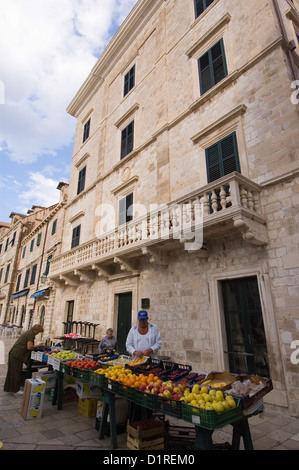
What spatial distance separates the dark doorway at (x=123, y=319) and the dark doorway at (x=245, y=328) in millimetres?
4326

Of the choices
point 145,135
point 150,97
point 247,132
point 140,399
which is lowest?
point 140,399

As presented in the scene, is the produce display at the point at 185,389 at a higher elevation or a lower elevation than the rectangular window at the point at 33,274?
lower

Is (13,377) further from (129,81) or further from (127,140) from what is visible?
(129,81)

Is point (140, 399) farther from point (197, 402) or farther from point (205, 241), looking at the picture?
point (205, 241)

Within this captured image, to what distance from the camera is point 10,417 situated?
4668 mm

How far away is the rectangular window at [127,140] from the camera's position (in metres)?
12.3

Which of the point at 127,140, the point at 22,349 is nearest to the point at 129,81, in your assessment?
the point at 127,140

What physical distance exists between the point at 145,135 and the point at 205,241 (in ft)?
20.6

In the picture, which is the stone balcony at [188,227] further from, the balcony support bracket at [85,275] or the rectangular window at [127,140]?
the rectangular window at [127,140]

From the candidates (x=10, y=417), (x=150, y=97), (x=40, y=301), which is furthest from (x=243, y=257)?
(x=40, y=301)

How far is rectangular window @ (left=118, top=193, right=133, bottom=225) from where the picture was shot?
11.0 m

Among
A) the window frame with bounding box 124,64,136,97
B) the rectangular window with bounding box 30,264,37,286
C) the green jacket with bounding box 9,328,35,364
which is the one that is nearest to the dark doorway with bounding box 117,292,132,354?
the green jacket with bounding box 9,328,35,364

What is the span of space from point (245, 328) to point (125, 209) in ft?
22.9

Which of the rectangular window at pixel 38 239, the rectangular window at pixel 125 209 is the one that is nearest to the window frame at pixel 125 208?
the rectangular window at pixel 125 209
